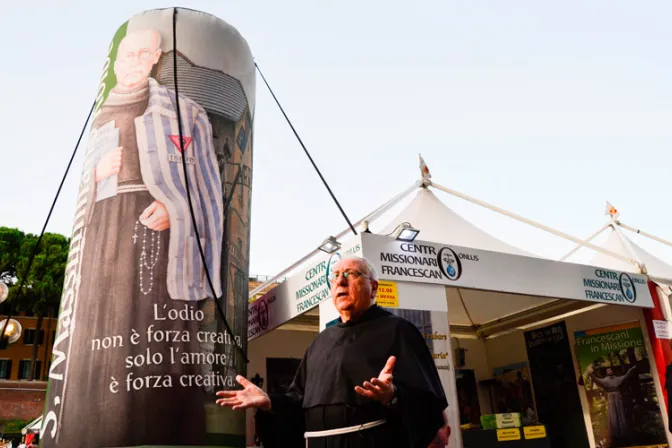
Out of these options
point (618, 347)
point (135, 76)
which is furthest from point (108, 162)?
point (618, 347)

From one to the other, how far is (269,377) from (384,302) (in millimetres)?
4524

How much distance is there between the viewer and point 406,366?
2.72m

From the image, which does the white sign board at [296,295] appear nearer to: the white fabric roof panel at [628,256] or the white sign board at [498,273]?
the white sign board at [498,273]

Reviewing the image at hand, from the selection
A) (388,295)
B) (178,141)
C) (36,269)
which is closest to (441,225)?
(388,295)

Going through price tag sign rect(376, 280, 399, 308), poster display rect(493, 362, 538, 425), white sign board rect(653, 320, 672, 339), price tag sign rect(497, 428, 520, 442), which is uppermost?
price tag sign rect(376, 280, 399, 308)

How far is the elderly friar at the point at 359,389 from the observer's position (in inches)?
103

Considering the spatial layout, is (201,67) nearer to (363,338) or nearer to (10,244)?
(363,338)

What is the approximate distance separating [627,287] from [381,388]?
23.0 feet

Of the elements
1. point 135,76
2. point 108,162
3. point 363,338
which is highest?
point 135,76

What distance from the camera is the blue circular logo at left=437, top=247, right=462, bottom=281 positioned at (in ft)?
21.7

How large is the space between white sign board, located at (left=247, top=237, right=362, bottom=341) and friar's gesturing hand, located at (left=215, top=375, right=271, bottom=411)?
3.35 m

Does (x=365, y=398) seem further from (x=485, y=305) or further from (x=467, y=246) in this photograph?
(x=485, y=305)

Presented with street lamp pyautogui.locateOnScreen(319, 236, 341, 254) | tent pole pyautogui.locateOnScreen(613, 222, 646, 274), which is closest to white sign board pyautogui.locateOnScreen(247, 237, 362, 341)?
street lamp pyautogui.locateOnScreen(319, 236, 341, 254)

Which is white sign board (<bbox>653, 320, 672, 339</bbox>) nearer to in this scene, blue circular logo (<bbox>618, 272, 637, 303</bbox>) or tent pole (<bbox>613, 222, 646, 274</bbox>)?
blue circular logo (<bbox>618, 272, 637, 303</bbox>)
